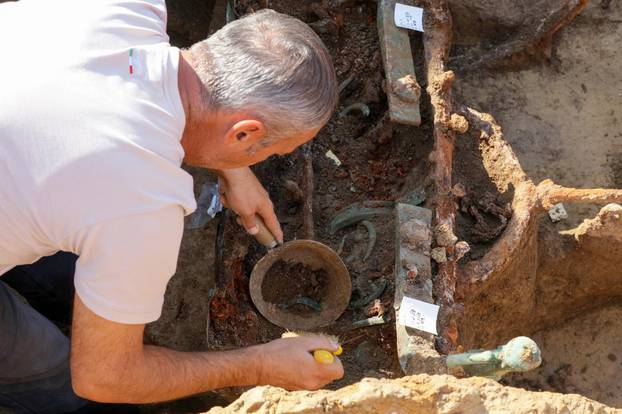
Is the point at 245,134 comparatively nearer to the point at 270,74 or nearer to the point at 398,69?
the point at 270,74

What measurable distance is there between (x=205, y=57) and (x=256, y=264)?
1279 mm

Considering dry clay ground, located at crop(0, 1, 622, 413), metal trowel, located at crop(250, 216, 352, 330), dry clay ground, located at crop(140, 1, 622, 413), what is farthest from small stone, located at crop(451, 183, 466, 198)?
dry clay ground, located at crop(140, 1, 622, 413)

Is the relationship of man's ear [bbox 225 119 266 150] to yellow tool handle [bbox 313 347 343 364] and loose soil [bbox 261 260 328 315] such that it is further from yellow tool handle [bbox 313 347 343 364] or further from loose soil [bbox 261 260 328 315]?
loose soil [bbox 261 260 328 315]

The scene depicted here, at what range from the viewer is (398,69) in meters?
4.21

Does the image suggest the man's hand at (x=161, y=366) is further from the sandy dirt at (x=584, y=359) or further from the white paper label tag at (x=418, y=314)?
the sandy dirt at (x=584, y=359)

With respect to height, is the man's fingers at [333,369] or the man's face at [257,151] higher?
the man's face at [257,151]

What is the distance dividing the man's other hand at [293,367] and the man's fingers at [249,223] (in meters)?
0.75

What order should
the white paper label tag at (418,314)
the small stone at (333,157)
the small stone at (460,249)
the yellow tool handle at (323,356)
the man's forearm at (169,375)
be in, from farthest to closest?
1. the small stone at (333,157)
2. the small stone at (460,249)
3. the white paper label tag at (418,314)
4. the yellow tool handle at (323,356)
5. the man's forearm at (169,375)

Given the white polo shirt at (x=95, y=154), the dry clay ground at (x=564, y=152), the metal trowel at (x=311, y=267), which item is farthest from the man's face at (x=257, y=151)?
the dry clay ground at (x=564, y=152)

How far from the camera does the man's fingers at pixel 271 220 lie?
11.6 feet

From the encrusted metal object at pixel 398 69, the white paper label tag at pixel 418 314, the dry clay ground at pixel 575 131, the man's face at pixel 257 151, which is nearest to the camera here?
the man's face at pixel 257 151

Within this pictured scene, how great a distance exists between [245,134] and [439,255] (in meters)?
1.28

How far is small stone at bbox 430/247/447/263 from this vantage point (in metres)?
3.55

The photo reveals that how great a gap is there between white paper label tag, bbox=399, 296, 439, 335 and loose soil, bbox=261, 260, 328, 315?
23.5 inches
